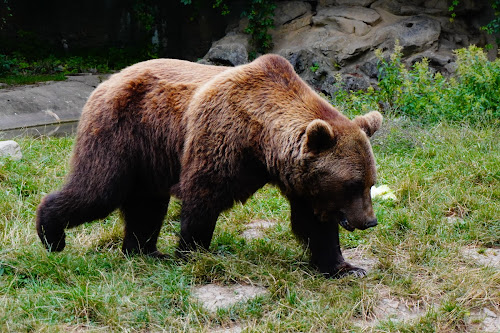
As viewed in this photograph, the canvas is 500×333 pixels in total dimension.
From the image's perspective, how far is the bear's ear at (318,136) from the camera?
421 cm

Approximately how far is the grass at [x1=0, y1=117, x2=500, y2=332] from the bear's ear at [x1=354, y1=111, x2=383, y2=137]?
1069mm

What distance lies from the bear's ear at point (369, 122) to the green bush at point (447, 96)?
13.8ft

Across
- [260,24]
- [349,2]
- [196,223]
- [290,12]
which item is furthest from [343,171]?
[290,12]

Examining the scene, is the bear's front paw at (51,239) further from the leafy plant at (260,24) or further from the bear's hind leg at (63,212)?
the leafy plant at (260,24)

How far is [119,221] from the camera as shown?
595 centimetres

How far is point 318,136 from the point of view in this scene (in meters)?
4.28

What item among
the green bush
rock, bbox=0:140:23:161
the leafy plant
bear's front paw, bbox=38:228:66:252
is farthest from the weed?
the leafy plant

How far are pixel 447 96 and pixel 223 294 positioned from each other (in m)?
6.19

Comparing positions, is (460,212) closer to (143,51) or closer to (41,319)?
(41,319)

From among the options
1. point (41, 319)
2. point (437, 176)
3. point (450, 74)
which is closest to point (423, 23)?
point (450, 74)

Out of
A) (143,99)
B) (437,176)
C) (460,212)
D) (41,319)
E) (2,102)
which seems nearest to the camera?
(41,319)

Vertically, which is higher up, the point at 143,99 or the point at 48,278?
the point at 143,99

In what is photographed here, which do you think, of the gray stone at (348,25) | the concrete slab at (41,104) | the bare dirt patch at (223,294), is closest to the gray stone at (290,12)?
the gray stone at (348,25)

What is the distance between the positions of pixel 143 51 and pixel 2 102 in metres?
6.06
